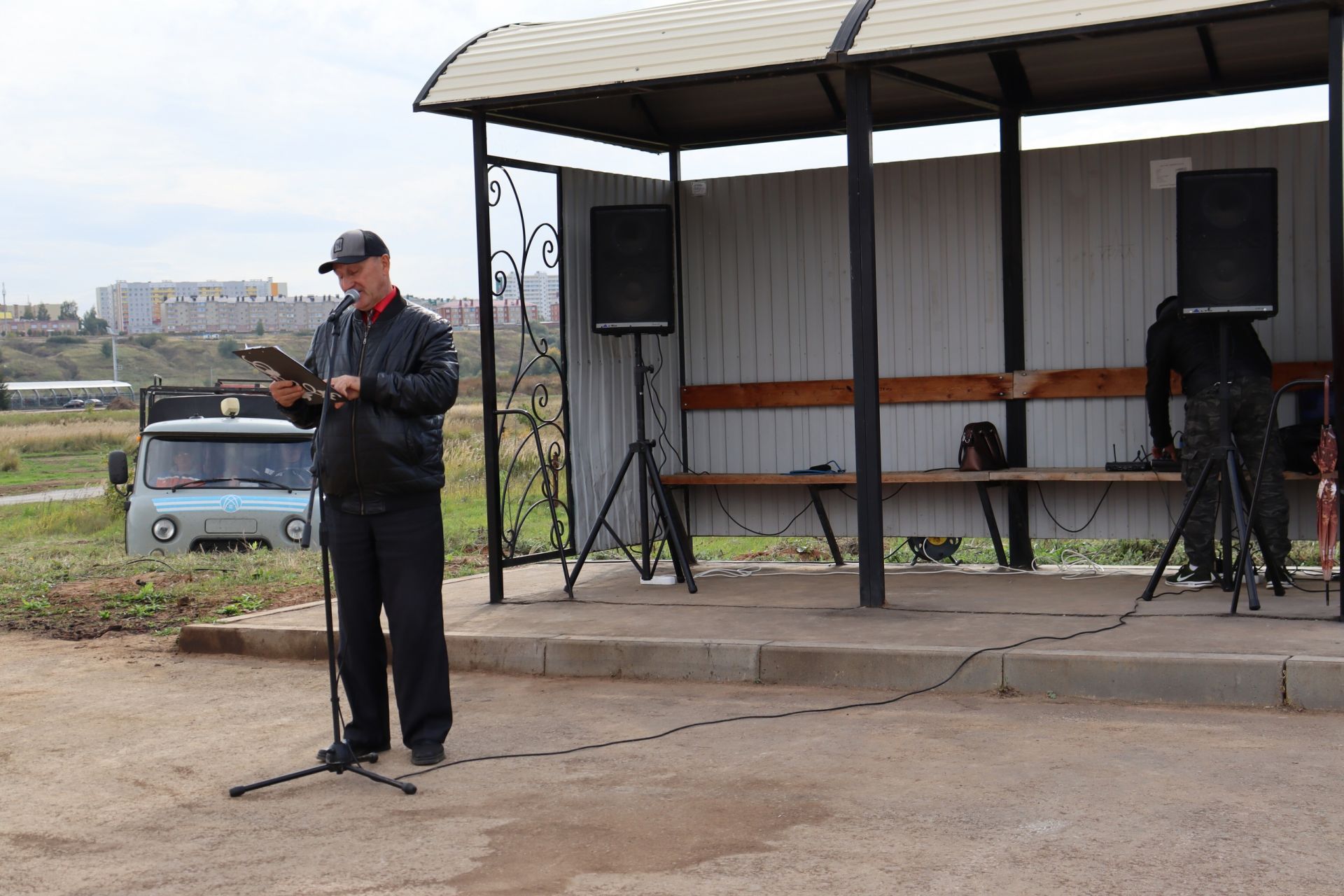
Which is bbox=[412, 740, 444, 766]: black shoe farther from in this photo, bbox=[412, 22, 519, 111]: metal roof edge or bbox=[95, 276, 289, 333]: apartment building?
bbox=[95, 276, 289, 333]: apartment building

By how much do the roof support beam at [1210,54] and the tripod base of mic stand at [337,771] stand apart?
230 inches

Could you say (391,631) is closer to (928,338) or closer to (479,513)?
(928,338)

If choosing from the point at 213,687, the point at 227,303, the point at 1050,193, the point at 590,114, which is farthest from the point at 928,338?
the point at 227,303

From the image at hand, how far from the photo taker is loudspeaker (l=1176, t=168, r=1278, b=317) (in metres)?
7.77

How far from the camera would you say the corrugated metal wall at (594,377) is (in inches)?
386

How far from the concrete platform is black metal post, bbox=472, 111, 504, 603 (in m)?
0.35

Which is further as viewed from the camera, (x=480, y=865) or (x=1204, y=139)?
(x=1204, y=139)

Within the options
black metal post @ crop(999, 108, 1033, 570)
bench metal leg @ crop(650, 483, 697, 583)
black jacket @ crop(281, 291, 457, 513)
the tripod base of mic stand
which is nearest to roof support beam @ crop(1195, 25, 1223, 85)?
black metal post @ crop(999, 108, 1033, 570)

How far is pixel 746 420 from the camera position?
35.3ft

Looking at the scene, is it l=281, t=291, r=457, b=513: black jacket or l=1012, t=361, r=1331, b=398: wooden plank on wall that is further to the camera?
l=1012, t=361, r=1331, b=398: wooden plank on wall

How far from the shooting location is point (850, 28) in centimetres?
775

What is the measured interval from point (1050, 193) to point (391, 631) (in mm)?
5921

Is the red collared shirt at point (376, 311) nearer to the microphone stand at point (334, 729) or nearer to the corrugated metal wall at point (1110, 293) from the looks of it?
the microphone stand at point (334, 729)

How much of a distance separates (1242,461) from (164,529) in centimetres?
972
